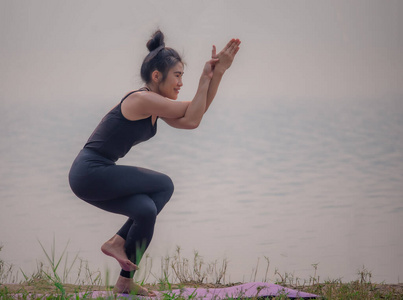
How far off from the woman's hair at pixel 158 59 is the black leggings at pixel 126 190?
1.80ft

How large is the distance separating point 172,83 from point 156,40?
0.95ft

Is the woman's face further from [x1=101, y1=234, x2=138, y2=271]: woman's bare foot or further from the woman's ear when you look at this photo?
[x1=101, y1=234, x2=138, y2=271]: woman's bare foot

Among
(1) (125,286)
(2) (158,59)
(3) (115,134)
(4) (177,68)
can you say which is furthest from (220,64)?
(1) (125,286)

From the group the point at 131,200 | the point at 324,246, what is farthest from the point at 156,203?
the point at 324,246

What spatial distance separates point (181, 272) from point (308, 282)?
824 mm

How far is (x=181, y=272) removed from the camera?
4422mm

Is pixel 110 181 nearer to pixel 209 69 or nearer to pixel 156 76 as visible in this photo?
pixel 156 76

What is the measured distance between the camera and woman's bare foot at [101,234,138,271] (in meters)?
3.55

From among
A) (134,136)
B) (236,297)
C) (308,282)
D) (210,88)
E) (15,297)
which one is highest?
(210,88)

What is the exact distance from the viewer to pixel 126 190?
3.52 meters

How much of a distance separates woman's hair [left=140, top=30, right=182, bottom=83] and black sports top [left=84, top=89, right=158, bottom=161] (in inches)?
9.5

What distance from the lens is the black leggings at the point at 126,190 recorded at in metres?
3.52

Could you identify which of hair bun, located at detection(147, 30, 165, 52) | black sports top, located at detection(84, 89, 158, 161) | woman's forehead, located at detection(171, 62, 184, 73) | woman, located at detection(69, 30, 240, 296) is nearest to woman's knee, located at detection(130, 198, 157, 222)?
woman, located at detection(69, 30, 240, 296)

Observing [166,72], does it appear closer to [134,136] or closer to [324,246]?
[134,136]
